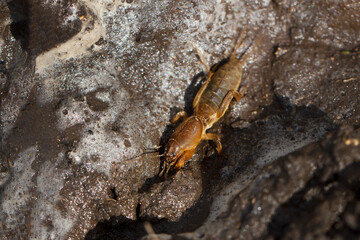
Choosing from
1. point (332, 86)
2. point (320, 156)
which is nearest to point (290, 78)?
point (332, 86)

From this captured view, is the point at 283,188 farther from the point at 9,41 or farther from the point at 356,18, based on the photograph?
the point at 9,41

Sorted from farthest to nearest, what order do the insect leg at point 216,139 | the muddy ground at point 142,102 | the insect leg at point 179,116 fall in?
the insect leg at point 179,116 < the insect leg at point 216,139 < the muddy ground at point 142,102

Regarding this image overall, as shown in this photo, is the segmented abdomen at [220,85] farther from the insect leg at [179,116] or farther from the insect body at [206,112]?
the insect leg at [179,116]

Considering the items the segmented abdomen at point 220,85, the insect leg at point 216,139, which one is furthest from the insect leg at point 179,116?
the insect leg at point 216,139

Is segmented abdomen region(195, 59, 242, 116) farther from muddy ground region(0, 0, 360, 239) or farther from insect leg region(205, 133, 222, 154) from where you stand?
insect leg region(205, 133, 222, 154)

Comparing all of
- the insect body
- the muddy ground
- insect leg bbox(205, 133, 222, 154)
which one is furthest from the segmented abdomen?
insect leg bbox(205, 133, 222, 154)

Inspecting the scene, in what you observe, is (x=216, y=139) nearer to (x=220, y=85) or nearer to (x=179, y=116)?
(x=179, y=116)
